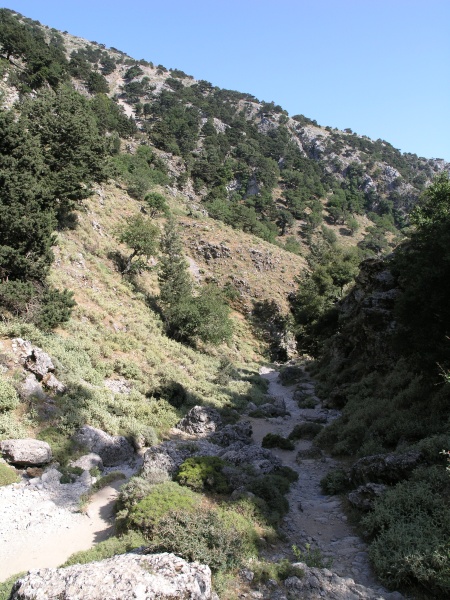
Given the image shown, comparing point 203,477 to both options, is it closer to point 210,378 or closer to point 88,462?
point 88,462

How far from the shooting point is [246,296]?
4916 centimetres

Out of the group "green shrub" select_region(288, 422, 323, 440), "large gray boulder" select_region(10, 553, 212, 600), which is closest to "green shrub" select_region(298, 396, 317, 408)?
"green shrub" select_region(288, 422, 323, 440)

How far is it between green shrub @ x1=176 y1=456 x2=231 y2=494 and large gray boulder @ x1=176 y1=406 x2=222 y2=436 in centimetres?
580

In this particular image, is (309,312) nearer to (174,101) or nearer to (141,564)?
(141,564)

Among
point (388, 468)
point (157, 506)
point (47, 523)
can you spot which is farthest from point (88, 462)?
point (388, 468)

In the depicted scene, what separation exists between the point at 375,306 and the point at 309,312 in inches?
610

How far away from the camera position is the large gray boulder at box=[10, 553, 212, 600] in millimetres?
5254

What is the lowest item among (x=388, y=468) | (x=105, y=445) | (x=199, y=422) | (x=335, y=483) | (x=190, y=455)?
(x=105, y=445)

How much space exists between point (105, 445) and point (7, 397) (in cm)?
359

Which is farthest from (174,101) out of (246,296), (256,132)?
(246,296)

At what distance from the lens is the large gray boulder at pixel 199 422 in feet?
54.8

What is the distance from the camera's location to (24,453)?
36.0ft

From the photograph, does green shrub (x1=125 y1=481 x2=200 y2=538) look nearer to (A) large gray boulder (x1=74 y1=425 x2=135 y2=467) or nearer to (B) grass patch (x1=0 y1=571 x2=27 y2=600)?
(B) grass patch (x1=0 y1=571 x2=27 y2=600)

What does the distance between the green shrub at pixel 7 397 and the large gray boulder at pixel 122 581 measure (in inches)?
313
